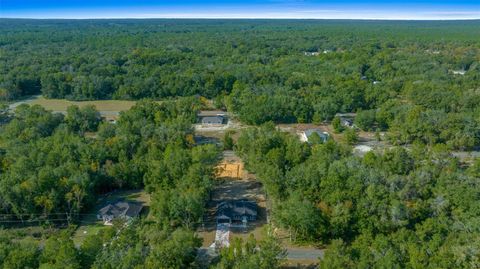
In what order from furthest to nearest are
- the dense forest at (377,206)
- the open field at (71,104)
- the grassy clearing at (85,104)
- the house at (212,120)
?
the grassy clearing at (85,104)
the open field at (71,104)
the house at (212,120)
the dense forest at (377,206)

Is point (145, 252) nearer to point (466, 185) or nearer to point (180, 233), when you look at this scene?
point (180, 233)

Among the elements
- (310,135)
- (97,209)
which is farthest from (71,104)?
(310,135)

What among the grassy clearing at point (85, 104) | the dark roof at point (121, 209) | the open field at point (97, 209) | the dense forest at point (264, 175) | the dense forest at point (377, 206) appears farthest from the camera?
the grassy clearing at point (85, 104)

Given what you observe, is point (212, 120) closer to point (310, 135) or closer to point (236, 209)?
point (310, 135)

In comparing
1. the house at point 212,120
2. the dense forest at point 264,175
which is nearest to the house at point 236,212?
the dense forest at point 264,175

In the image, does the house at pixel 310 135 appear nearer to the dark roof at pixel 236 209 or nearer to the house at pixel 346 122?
the house at pixel 346 122

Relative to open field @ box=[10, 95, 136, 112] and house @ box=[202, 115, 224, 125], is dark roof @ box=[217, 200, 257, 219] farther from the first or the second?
open field @ box=[10, 95, 136, 112]
